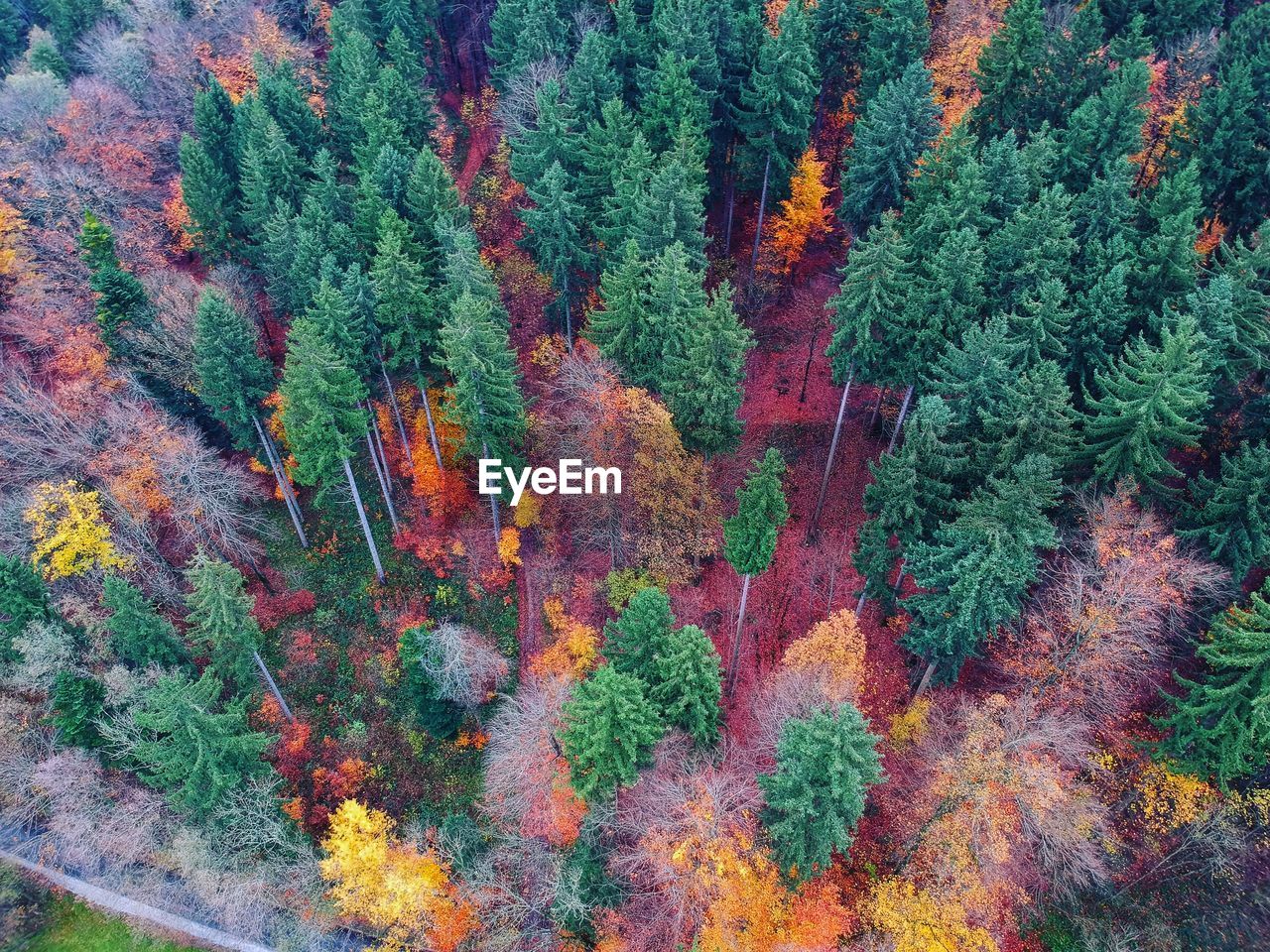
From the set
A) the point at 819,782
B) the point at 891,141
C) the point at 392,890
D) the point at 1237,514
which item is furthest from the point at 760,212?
the point at 392,890

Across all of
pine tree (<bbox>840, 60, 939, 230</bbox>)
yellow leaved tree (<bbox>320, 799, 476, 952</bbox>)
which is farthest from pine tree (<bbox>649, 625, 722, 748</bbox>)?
pine tree (<bbox>840, 60, 939, 230</bbox>)

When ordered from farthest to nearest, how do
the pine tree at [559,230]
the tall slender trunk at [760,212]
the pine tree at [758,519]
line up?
1. the tall slender trunk at [760,212]
2. the pine tree at [559,230]
3. the pine tree at [758,519]

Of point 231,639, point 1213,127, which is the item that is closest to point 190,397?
point 231,639

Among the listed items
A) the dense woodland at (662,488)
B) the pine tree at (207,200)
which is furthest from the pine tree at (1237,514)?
the pine tree at (207,200)

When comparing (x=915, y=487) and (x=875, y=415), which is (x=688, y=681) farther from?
(x=875, y=415)

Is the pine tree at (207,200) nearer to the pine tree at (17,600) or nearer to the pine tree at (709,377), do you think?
the pine tree at (17,600)

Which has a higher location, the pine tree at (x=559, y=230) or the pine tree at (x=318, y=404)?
the pine tree at (x=559, y=230)

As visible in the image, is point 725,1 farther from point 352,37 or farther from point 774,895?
point 774,895
